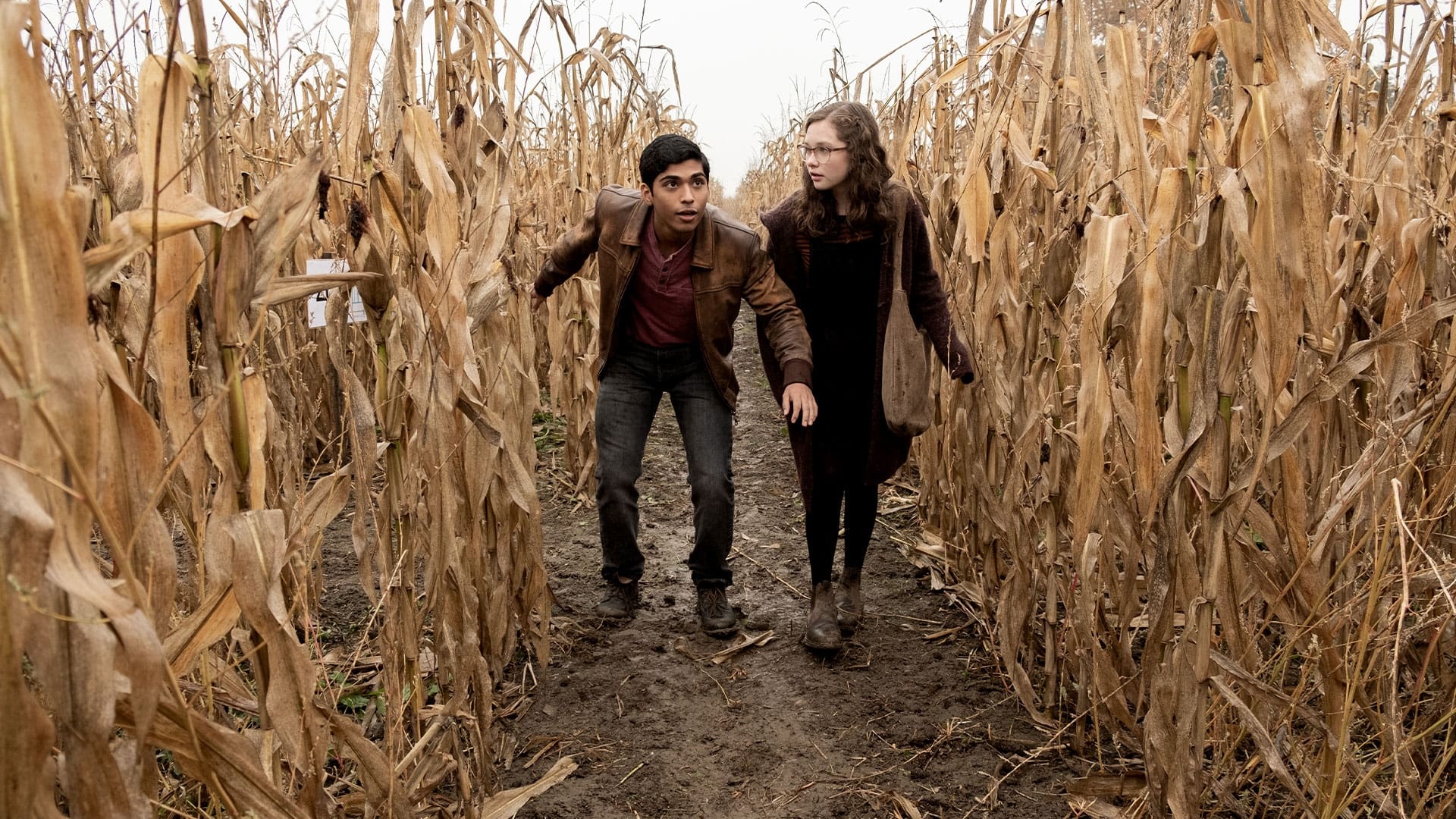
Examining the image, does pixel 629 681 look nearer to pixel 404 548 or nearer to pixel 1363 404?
pixel 404 548

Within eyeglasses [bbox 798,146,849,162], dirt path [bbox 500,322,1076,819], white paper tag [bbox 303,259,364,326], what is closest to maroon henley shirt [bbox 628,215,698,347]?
eyeglasses [bbox 798,146,849,162]

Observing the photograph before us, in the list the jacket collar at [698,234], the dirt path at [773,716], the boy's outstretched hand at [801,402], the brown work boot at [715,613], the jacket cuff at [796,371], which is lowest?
the dirt path at [773,716]

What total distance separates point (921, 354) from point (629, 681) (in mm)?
1119

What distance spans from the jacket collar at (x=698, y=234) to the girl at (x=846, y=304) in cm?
16

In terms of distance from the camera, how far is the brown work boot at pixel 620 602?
9.61 feet

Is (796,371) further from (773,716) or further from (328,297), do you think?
(328,297)

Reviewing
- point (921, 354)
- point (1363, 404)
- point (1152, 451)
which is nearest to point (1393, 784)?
point (1152, 451)

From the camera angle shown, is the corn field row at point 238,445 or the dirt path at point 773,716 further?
the dirt path at point 773,716

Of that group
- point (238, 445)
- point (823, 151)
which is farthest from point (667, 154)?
point (238, 445)

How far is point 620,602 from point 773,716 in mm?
719

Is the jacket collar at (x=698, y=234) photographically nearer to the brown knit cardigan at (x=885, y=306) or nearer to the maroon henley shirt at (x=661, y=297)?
the maroon henley shirt at (x=661, y=297)

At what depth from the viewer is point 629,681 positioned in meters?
2.57

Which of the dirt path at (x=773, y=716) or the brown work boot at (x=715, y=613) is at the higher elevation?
the brown work boot at (x=715, y=613)

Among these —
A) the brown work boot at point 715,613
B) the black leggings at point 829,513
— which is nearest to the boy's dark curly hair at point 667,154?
the black leggings at point 829,513
